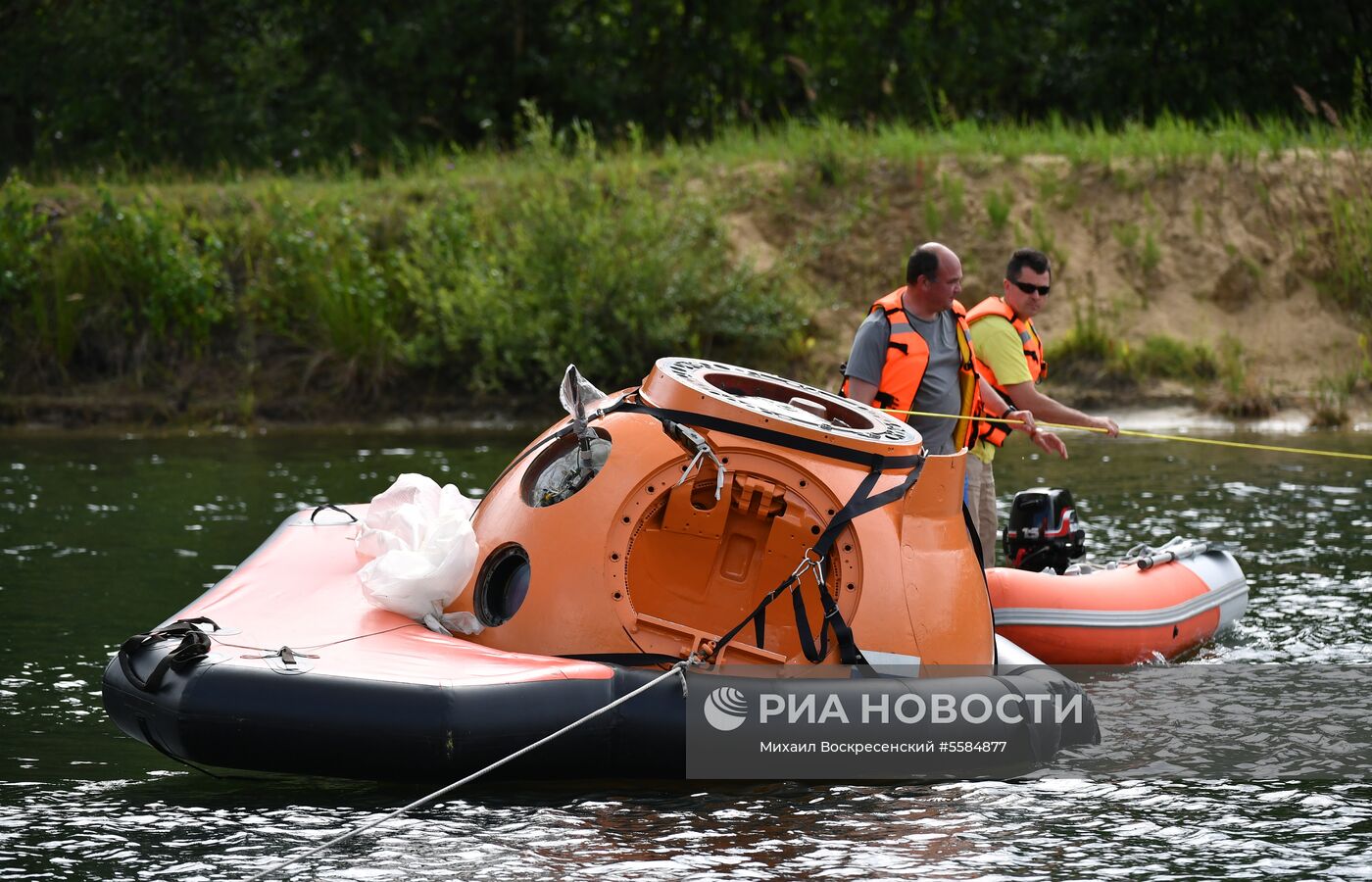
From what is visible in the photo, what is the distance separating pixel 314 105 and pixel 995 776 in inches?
868

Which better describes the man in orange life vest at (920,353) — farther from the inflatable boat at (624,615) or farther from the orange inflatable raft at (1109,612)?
the inflatable boat at (624,615)

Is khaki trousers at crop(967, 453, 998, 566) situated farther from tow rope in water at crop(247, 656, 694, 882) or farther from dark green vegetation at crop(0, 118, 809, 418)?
dark green vegetation at crop(0, 118, 809, 418)

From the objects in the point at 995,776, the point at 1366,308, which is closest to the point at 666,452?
the point at 995,776

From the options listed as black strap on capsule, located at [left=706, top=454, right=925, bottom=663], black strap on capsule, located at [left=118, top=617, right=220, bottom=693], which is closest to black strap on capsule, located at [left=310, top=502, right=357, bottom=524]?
black strap on capsule, located at [left=118, top=617, right=220, bottom=693]

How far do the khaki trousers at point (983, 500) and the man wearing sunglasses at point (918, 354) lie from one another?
27 cm

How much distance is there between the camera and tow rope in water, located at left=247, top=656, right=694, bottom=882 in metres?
5.27

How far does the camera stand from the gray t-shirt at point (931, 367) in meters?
7.66

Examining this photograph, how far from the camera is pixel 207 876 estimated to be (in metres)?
5.19

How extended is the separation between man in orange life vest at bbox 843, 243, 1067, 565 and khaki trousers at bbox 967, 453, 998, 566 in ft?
0.78

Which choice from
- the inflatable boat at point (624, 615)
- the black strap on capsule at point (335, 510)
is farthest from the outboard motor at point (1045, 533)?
the black strap on capsule at point (335, 510)

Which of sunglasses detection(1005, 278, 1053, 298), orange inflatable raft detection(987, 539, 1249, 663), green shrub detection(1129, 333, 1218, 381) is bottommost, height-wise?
orange inflatable raft detection(987, 539, 1249, 663)

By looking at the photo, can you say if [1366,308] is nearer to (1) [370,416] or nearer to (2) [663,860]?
(1) [370,416]

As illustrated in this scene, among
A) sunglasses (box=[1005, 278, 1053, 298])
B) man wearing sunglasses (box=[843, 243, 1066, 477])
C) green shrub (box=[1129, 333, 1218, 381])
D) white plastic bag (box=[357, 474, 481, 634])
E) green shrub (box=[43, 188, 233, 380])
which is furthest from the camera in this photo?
green shrub (box=[43, 188, 233, 380])

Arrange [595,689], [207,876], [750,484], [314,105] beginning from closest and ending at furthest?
[207,876] < [595,689] < [750,484] < [314,105]
